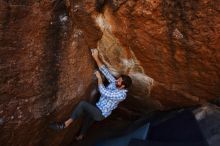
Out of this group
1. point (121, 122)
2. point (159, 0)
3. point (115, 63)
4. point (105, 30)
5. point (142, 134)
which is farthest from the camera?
point (121, 122)

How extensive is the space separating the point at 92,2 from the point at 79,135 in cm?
195

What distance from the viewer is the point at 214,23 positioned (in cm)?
338

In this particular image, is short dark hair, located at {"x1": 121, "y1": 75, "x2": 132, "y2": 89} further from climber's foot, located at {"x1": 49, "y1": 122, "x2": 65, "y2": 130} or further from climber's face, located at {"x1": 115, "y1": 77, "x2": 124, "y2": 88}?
climber's foot, located at {"x1": 49, "y1": 122, "x2": 65, "y2": 130}

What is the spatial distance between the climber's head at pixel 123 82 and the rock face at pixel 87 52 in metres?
0.07

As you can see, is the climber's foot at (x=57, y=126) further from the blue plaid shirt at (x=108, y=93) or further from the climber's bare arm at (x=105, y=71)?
the climber's bare arm at (x=105, y=71)

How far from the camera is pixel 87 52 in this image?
420 centimetres

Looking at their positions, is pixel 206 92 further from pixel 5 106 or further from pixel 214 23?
pixel 5 106

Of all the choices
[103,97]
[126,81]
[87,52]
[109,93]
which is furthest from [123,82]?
[87,52]

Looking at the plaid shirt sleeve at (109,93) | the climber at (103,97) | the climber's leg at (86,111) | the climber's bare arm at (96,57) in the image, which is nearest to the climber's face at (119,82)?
the climber at (103,97)

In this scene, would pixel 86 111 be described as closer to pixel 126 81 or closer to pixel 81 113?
pixel 81 113

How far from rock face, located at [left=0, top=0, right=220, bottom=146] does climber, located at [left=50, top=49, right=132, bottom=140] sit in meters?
0.07

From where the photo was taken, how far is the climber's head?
14.0 feet

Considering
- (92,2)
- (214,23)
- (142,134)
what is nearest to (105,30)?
(92,2)

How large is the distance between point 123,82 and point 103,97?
315 millimetres
